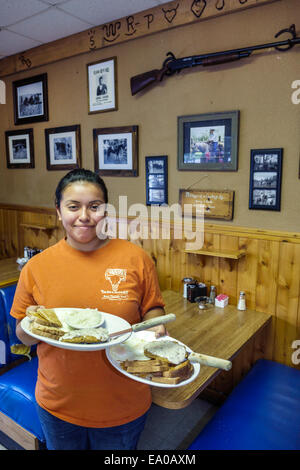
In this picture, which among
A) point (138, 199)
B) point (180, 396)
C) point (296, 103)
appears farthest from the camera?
point (138, 199)

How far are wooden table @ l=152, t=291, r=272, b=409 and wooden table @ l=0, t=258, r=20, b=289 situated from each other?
125cm

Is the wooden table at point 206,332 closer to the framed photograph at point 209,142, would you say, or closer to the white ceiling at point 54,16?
the framed photograph at point 209,142

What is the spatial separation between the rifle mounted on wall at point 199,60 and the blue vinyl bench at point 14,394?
1.77 m

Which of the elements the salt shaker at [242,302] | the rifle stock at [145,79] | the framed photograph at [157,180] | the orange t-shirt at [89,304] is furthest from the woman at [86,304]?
the rifle stock at [145,79]

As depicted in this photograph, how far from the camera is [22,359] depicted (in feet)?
7.62

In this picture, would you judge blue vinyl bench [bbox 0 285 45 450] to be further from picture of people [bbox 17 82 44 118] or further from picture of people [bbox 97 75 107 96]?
picture of people [bbox 17 82 44 118]

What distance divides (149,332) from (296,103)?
165cm

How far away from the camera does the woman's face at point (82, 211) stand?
1.22 m

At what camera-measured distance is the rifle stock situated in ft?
8.43

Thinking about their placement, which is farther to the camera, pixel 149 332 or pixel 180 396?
pixel 180 396

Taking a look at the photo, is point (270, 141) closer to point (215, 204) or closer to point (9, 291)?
point (215, 204)

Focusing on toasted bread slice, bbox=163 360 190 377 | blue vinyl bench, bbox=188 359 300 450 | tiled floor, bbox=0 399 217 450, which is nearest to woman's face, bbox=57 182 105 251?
toasted bread slice, bbox=163 360 190 377

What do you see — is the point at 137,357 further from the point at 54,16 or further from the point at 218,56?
the point at 54,16
